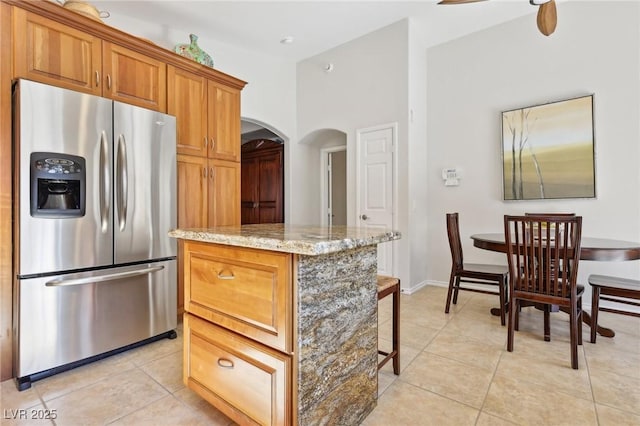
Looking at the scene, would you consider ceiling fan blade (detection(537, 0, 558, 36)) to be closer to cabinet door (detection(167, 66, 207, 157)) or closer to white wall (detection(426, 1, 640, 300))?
white wall (detection(426, 1, 640, 300))

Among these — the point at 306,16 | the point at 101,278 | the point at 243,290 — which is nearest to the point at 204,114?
the point at 101,278

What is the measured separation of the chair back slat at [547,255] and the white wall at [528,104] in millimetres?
1425

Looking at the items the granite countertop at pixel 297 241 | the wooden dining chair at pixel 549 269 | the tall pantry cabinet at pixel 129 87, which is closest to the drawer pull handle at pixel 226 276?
the granite countertop at pixel 297 241

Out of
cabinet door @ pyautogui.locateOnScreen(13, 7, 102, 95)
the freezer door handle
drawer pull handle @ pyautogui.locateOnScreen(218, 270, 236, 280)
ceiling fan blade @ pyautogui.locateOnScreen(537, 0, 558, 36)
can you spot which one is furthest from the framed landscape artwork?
cabinet door @ pyautogui.locateOnScreen(13, 7, 102, 95)

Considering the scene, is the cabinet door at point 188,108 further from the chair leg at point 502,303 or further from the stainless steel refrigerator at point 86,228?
the chair leg at point 502,303

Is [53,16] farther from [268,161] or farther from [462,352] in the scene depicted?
[268,161]

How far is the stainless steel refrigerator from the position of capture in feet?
5.64

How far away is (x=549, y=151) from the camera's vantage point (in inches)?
131

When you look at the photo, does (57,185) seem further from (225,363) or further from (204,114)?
(225,363)

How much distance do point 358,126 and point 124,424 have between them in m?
3.80

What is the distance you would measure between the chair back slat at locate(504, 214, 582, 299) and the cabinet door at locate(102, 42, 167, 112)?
2.88m

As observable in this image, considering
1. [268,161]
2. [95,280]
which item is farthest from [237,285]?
[268,161]

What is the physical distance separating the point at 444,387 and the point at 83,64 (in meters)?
3.09

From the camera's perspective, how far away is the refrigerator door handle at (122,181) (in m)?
2.06
